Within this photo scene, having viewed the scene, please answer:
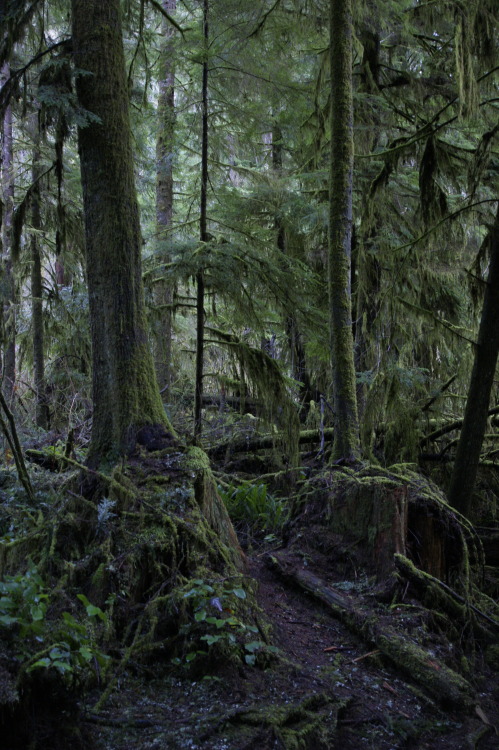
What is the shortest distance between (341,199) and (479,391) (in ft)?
9.07

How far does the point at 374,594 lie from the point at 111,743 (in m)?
2.70

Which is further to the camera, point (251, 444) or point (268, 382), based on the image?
point (251, 444)

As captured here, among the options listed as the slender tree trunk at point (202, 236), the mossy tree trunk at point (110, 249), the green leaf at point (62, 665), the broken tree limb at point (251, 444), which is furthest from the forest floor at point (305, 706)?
the broken tree limb at point (251, 444)

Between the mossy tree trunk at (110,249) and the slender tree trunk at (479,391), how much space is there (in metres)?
3.76

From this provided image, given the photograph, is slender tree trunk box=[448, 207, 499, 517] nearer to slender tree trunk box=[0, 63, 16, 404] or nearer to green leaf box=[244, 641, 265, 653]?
green leaf box=[244, 641, 265, 653]

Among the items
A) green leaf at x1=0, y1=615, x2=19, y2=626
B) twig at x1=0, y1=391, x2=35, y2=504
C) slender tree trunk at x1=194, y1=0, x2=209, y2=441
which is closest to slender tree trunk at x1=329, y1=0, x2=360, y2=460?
slender tree trunk at x1=194, y1=0, x2=209, y2=441

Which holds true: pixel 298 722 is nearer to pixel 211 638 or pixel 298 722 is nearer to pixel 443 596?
pixel 211 638

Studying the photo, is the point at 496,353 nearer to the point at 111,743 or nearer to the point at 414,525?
the point at 414,525

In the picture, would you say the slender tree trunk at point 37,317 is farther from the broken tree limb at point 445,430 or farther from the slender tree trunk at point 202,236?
the broken tree limb at point 445,430

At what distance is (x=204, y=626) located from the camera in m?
3.46

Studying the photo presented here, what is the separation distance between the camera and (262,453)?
909cm

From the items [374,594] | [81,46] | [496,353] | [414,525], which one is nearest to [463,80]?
[496,353]

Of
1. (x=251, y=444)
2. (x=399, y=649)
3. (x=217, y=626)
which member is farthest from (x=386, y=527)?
(x=251, y=444)

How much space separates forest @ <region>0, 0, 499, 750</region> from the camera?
3.11m
